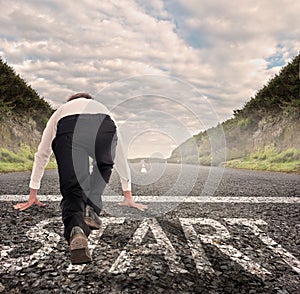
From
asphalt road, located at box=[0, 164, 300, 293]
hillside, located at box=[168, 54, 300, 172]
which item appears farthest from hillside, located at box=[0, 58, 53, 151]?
asphalt road, located at box=[0, 164, 300, 293]

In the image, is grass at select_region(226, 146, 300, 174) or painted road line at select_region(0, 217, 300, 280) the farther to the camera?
grass at select_region(226, 146, 300, 174)

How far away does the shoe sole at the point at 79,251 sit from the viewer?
9.06ft

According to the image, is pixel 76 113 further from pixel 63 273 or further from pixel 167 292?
pixel 167 292

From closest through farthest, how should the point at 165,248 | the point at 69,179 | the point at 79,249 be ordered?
1. the point at 79,249
2. the point at 69,179
3. the point at 165,248

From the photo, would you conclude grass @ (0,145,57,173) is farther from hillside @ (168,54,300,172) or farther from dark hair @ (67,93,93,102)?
dark hair @ (67,93,93,102)

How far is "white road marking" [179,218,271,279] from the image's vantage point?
2999mm

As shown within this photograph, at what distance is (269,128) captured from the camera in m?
25.0

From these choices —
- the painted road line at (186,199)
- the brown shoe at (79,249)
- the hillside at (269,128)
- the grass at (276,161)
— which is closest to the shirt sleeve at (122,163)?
the brown shoe at (79,249)

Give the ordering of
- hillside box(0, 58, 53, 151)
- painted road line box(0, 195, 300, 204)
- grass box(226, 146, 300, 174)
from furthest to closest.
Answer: hillside box(0, 58, 53, 151)
grass box(226, 146, 300, 174)
painted road line box(0, 195, 300, 204)

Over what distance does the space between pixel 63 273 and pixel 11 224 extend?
187cm

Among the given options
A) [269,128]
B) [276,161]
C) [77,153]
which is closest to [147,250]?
[77,153]

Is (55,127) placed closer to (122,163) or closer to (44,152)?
(44,152)

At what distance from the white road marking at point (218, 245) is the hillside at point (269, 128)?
12.3 m

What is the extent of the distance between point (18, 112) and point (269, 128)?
17.3 m
